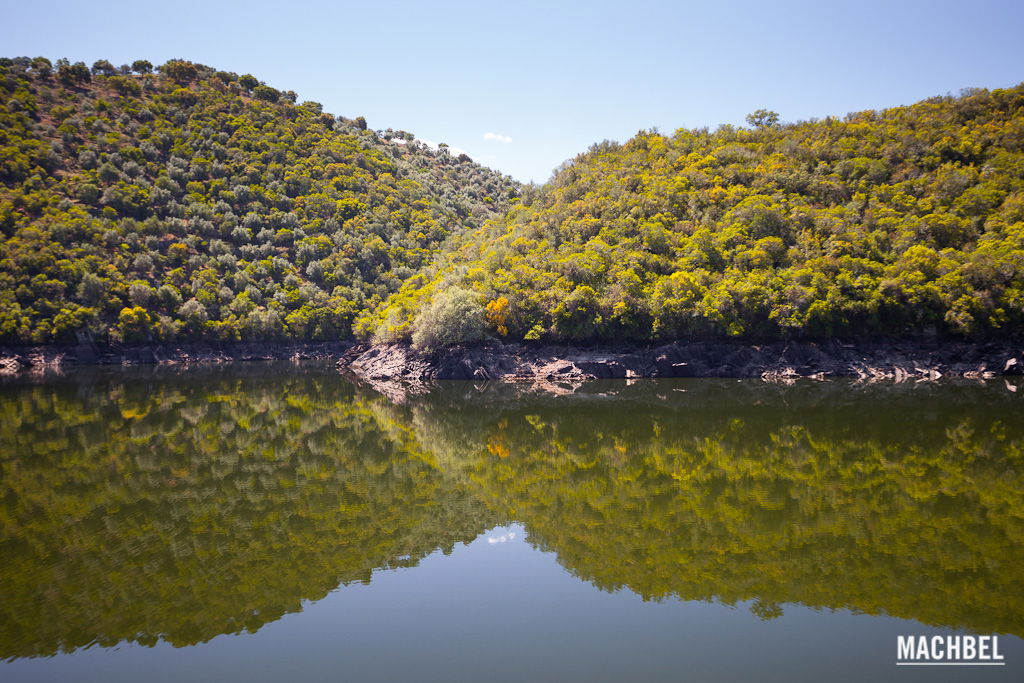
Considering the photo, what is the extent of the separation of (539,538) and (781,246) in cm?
5174

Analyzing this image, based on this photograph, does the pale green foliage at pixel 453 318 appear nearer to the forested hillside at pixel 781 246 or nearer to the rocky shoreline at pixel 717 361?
the forested hillside at pixel 781 246

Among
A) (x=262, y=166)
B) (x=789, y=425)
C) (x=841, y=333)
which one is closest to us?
(x=789, y=425)

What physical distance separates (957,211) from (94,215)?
114279mm

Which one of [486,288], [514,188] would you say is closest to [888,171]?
[486,288]

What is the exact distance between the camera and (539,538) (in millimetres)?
16062

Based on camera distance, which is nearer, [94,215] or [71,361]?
[71,361]

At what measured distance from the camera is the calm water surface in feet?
33.5

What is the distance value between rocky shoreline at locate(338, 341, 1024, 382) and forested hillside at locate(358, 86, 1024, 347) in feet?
4.84

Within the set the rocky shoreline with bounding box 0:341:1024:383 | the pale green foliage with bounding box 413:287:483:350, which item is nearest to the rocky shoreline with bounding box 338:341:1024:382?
the rocky shoreline with bounding box 0:341:1024:383

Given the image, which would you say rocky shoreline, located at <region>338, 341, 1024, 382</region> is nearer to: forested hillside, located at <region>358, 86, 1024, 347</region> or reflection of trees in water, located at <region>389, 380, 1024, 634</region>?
forested hillside, located at <region>358, 86, 1024, 347</region>

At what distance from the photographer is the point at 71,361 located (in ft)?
227

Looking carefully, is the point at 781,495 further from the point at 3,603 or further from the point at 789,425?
the point at 3,603

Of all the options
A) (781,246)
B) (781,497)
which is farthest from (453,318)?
(781,497)

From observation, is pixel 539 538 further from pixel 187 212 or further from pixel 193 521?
pixel 187 212
